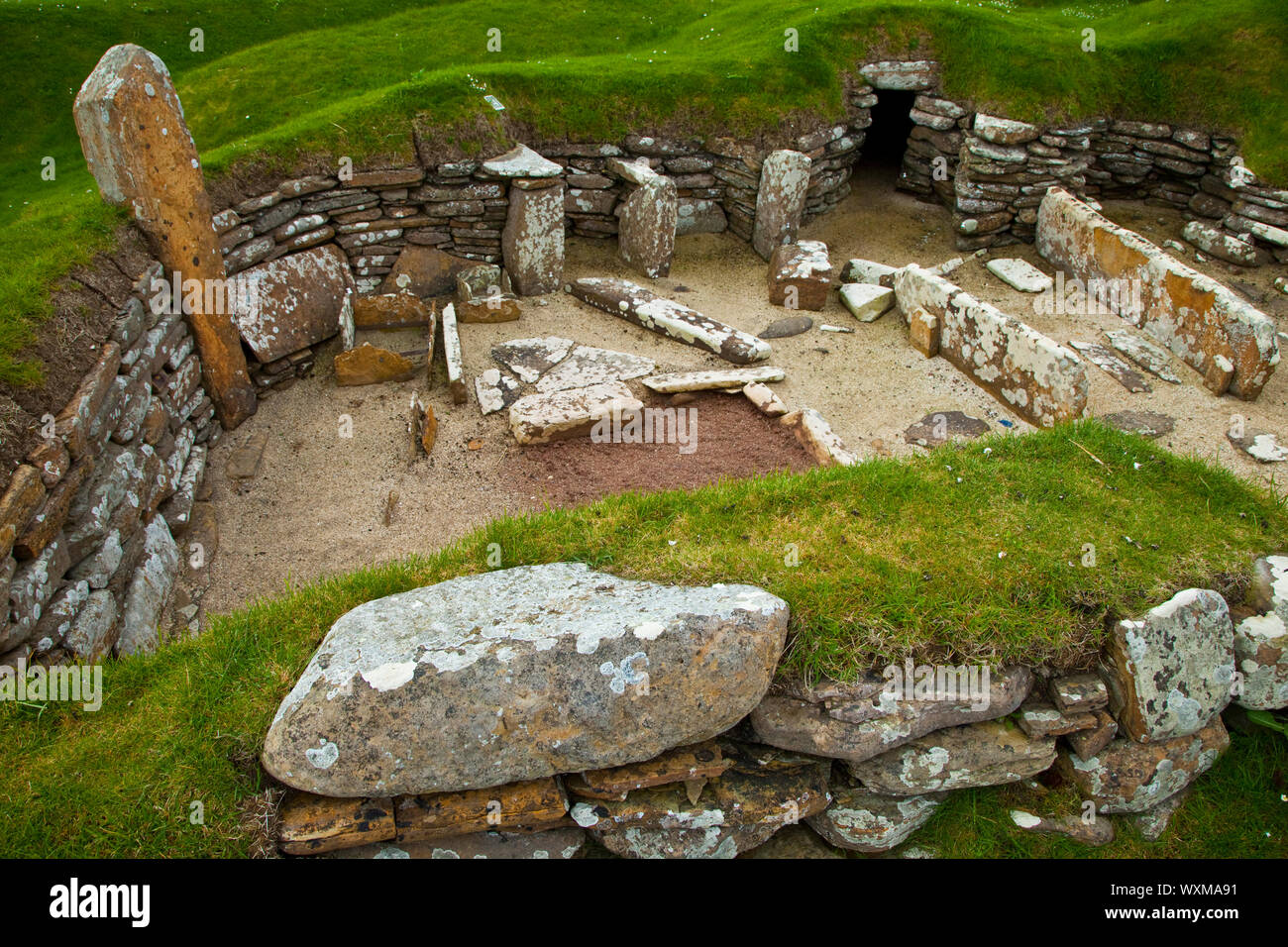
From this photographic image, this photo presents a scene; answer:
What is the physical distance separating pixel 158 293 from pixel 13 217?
313cm

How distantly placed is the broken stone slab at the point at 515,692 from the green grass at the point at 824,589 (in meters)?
0.35

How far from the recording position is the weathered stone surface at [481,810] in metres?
3.80

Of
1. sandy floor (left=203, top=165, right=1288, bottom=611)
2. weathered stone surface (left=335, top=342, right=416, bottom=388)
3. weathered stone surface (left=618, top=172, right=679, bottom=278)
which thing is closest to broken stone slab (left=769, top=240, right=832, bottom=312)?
sandy floor (left=203, top=165, right=1288, bottom=611)

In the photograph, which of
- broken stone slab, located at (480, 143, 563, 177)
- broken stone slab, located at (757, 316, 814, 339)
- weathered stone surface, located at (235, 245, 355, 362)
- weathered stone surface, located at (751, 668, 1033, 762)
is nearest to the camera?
weathered stone surface, located at (751, 668, 1033, 762)

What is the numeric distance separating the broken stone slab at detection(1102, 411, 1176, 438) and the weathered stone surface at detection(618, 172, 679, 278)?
5.27 meters

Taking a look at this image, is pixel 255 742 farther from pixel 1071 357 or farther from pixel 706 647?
pixel 1071 357

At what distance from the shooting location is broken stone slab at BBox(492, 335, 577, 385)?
819 cm

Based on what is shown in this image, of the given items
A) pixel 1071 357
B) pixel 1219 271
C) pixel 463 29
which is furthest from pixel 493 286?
pixel 1219 271

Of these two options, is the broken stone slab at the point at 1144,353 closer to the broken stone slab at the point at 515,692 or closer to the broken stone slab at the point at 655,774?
the broken stone slab at the point at 515,692

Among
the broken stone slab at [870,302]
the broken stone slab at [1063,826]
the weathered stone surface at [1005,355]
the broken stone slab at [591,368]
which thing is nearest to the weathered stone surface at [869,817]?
the broken stone slab at [1063,826]

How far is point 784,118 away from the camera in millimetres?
10641

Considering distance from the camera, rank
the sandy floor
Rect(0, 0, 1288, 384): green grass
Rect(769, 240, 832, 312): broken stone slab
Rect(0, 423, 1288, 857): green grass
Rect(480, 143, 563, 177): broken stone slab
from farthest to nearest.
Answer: Rect(769, 240, 832, 312): broken stone slab < Rect(0, 0, 1288, 384): green grass < Rect(480, 143, 563, 177): broken stone slab < the sandy floor < Rect(0, 423, 1288, 857): green grass

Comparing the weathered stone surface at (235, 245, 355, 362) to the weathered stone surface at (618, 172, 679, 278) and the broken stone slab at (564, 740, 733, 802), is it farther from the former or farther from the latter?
the broken stone slab at (564, 740, 733, 802)

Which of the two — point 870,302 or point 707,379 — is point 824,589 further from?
point 870,302
